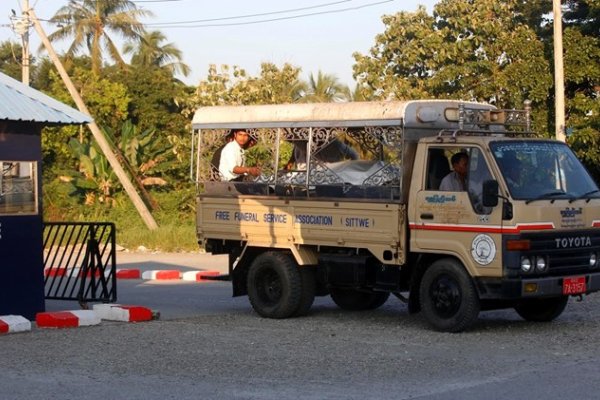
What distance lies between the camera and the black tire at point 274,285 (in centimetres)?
1400

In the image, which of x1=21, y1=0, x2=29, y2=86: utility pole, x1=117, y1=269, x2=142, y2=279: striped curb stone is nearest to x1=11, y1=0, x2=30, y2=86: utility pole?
x1=21, y1=0, x2=29, y2=86: utility pole

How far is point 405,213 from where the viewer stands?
42.2 feet

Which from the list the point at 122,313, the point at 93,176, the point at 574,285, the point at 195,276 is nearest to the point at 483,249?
the point at 574,285

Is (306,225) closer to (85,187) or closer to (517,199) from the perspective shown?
(517,199)

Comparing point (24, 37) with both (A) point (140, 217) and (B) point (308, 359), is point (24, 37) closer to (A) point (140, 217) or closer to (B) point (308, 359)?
(A) point (140, 217)

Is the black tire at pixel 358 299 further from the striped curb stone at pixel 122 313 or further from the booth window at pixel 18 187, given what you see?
the booth window at pixel 18 187

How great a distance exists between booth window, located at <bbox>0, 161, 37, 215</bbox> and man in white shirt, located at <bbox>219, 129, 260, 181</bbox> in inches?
100

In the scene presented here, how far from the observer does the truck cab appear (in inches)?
474

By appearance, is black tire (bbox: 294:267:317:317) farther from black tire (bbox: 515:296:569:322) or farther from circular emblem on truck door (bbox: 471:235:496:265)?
circular emblem on truck door (bbox: 471:235:496:265)

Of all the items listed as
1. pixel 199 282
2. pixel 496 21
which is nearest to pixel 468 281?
pixel 199 282

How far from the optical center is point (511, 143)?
41.1 feet

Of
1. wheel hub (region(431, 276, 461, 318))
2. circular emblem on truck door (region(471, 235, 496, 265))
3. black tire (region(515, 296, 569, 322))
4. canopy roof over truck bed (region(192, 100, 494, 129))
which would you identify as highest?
canopy roof over truck bed (region(192, 100, 494, 129))

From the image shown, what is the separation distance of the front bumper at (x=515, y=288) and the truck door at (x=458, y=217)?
0.13m

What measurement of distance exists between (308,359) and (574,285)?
338 cm
